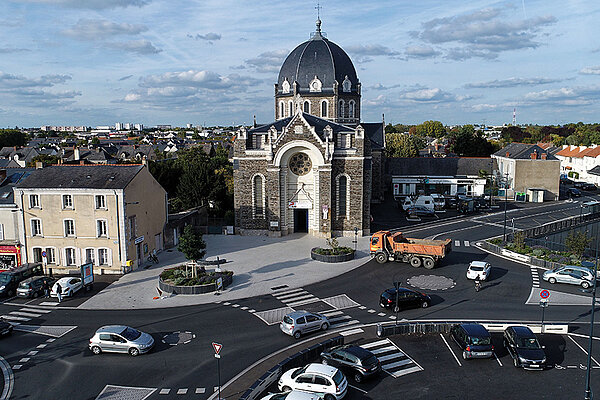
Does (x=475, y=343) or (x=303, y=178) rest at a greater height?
(x=303, y=178)

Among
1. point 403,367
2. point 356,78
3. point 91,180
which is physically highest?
point 356,78

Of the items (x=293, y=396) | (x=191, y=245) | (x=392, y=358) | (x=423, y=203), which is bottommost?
(x=392, y=358)

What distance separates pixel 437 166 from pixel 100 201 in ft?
192

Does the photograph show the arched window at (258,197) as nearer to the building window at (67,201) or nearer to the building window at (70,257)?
the building window at (67,201)

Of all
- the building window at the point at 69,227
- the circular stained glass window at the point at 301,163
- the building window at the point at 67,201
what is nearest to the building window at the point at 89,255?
the building window at the point at 69,227

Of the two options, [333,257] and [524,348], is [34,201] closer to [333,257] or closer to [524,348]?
[333,257]

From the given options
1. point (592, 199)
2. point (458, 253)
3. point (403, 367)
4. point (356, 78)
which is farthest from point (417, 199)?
point (403, 367)

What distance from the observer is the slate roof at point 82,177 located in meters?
Answer: 38.8

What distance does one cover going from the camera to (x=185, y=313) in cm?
2997

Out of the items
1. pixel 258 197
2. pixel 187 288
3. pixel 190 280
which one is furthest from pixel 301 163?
pixel 187 288

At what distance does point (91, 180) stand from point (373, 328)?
26.5 meters

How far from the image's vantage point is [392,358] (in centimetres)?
2361

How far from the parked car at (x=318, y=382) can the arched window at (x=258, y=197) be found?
32.9 metres

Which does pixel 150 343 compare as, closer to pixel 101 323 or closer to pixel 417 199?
pixel 101 323
